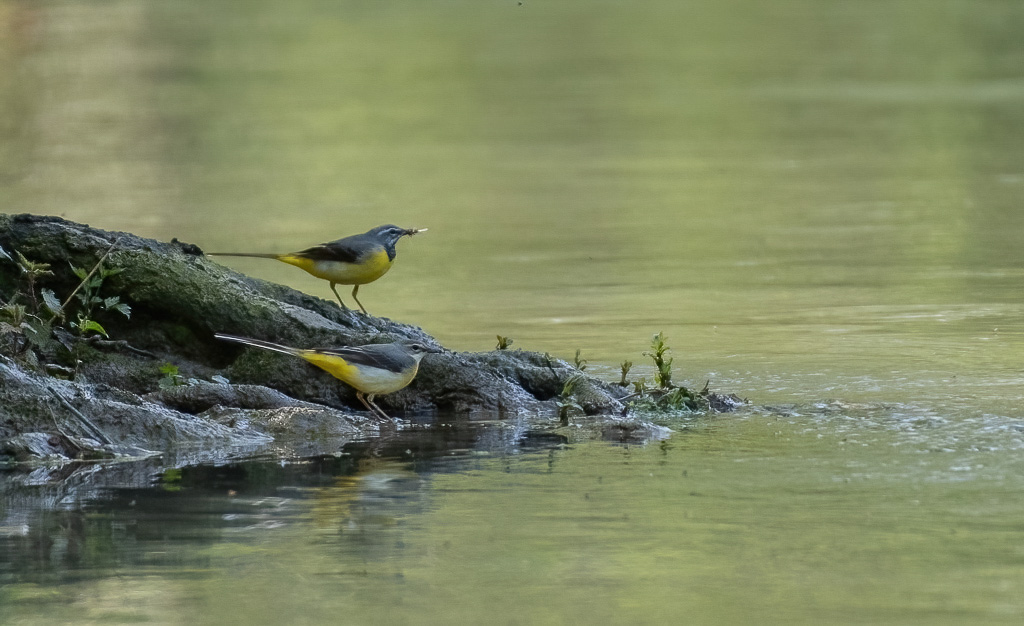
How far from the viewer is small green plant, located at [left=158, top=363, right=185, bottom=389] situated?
886 cm

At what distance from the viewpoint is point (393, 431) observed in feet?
28.5

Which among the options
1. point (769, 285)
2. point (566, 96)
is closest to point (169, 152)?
point (566, 96)

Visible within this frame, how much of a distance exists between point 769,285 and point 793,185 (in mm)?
5749

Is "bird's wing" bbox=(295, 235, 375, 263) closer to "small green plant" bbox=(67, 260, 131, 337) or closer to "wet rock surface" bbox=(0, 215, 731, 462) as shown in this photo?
"wet rock surface" bbox=(0, 215, 731, 462)

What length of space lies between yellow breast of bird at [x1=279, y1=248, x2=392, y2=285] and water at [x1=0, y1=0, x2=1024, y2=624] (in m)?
1.32

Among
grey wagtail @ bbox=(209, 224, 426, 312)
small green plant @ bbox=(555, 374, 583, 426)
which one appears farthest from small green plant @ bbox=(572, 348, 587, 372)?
grey wagtail @ bbox=(209, 224, 426, 312)

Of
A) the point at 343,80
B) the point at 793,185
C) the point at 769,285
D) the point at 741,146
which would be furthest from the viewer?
the point at 343,80

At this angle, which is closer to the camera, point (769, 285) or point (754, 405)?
point (754, 405)

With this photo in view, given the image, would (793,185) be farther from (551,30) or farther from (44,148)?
(551,30)

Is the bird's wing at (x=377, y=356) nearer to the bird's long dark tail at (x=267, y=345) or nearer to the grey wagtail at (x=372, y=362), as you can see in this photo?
the grey wagtail at (x=372, y=362)

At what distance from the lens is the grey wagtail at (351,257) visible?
1011cm

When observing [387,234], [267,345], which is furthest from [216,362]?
[387,234]

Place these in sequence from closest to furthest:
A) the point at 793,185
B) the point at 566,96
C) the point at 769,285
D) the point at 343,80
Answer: the point at 769,285 → the point at 793,185 → the point at 566,96 → the point at 343,80

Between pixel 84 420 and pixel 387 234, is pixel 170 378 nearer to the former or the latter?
pixel 84 420
